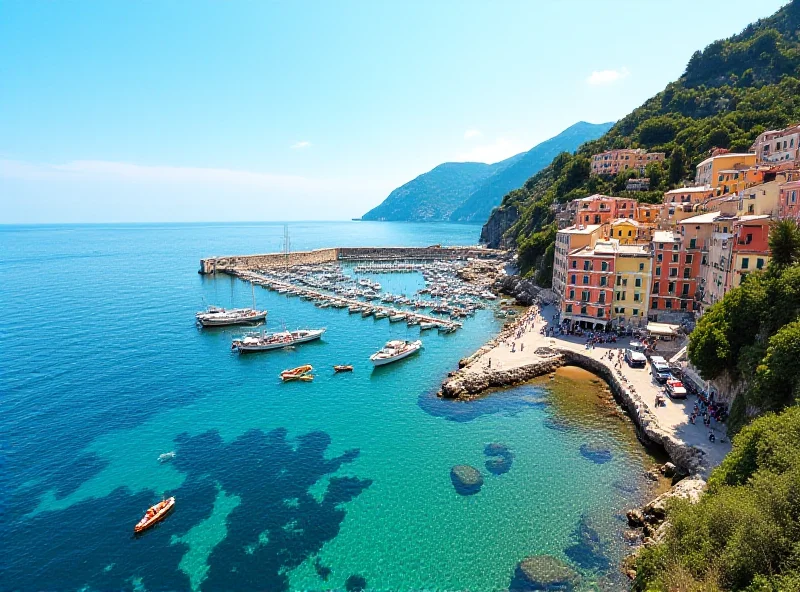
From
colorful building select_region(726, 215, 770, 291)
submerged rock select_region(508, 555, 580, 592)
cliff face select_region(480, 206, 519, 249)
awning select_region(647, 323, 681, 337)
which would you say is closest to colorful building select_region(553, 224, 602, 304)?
awning select_region(647, 323, 681, 337)

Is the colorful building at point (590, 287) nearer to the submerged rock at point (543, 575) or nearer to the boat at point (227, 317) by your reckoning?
the submerged rock at point (543, 575)

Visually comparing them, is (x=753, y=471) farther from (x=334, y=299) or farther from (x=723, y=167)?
(x=334, y=299)

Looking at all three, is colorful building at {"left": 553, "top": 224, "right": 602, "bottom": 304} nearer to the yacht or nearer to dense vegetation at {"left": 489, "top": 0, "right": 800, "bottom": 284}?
dense vegetation at {"left": 489, "top": 0, "right": 800, "bottom": 284}

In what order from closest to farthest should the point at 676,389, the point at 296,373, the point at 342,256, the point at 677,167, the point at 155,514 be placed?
1. the point at 155,514
2. the point at 676,389
3. the point at 296,373
4. the point at 677,167
5. the point at 342,256

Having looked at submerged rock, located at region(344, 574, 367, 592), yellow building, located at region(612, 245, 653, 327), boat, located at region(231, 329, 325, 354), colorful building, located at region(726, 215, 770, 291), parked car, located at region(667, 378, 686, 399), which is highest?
colorful building, located at region(726, 215, 770, 291)

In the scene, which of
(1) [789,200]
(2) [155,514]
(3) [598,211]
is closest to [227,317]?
(2) [155,514]

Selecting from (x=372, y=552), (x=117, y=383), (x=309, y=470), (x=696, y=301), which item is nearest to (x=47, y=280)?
(x=117, y=383)
